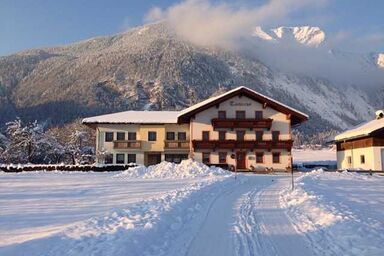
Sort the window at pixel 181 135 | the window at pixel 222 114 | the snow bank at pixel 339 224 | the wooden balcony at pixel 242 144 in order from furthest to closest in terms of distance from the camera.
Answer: the window at pixel 181 135 < the window at pixel 222 114 < the wooden balcony at pixel 242 144 < the snow bank at pixel 339 224

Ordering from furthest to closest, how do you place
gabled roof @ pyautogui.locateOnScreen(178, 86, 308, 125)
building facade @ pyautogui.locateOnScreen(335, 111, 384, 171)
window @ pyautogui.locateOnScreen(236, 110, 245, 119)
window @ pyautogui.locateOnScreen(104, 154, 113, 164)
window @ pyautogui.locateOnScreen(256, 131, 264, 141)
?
window @ pyautogui.locateOnScreen(104, 154, 113, 164) → window @ pyautogui.locateOnScreen(236, 110, 245, 119) → window @ pyautogui.locateOnScreen(256, 131, 264, 141) → gabled roof @ pyautogui.locateOnScreen(178, 86, 308, 125) → building facade @ pyautogui.locateOnScreen(335, 111, 384, 171)

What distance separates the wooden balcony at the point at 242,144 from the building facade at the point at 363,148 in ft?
24.9

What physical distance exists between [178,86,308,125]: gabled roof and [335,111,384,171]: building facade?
6281 millimetres

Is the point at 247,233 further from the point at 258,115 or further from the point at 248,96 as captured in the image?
the point at 248,96

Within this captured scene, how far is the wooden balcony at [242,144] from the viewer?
5241 centimetres

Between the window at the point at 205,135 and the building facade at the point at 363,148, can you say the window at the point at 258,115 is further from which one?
the building facade at the point at 363,148

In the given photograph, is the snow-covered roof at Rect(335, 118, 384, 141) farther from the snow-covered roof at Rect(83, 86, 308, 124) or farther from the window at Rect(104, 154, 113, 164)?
the window at Rect(104, 154, 113, 164)

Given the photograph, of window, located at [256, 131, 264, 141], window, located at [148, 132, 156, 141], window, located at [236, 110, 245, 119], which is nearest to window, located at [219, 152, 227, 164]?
window, located at [256, 131, 264, 141]

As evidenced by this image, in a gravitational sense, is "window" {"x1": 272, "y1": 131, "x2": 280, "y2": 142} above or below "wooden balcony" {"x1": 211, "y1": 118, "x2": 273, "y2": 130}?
below

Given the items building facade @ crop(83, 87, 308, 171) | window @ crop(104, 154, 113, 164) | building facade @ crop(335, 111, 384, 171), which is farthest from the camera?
window @ crop(104, 154, 113, 164)

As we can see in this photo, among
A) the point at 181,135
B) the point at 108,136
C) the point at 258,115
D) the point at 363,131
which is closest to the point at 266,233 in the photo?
the point at 363,131

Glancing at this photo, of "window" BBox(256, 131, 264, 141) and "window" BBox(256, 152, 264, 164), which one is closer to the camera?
"window" BBox(256, 152, 264, 164)

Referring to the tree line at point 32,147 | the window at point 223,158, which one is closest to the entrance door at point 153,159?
the tree line at point 32,147

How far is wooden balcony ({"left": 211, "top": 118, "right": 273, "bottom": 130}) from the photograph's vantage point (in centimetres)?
5292
